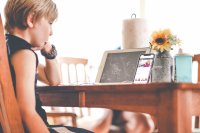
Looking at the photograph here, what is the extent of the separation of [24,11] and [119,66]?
0.74m

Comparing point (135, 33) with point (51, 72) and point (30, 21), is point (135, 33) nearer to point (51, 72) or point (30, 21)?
point (51, 72)

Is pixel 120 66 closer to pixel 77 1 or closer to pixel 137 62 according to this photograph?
pixel 137 62

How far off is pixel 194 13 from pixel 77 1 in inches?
52.9

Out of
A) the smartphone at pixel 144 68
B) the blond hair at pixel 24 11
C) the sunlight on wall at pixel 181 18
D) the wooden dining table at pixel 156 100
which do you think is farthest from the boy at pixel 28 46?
the sunlight on wall at pixel 181 18

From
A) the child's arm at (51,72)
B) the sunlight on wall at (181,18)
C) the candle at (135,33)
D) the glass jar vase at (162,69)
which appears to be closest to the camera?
the glass jar vase at (162,69)

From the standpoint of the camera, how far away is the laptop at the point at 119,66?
1881 mm

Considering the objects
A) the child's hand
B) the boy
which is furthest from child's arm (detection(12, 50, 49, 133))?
the child's hand

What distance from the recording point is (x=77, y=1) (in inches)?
163

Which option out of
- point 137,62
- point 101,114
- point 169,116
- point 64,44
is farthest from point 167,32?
point 64,44

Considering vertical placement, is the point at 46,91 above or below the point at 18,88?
below

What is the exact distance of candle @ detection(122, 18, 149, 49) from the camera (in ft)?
6.70

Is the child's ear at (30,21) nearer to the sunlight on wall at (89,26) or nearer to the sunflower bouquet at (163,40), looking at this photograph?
the sunflower bouquet at (163,40)

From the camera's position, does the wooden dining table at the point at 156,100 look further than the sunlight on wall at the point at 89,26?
No

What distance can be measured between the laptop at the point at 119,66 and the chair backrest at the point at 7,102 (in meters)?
0.84
